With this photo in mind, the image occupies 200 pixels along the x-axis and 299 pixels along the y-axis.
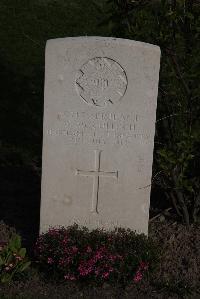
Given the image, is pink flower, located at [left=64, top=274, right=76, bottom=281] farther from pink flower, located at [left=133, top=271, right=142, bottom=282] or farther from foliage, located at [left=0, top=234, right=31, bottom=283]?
pink flower, located at [left=133, top=271, right=142, bottom=282]

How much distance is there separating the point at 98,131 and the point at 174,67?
3.14 ft

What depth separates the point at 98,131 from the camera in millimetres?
5117

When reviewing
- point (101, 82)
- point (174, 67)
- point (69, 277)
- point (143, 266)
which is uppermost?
point (174, 67)

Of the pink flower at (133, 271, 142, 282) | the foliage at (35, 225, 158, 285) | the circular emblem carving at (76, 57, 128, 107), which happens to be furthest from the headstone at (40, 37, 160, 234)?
the pink flower at (133, 271, 142, 282)

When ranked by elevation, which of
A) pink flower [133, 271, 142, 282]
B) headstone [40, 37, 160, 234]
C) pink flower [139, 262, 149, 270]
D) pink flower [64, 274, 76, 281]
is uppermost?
headstone [40, 37, 160, 234]

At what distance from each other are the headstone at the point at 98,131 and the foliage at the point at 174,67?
1.45ft

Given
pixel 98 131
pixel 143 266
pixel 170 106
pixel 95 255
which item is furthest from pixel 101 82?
pixel 143 266

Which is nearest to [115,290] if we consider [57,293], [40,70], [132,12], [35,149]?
[57,293]

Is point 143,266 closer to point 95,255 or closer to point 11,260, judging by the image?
point 95,255

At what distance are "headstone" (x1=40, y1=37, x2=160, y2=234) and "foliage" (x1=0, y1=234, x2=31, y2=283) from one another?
17.5 inches

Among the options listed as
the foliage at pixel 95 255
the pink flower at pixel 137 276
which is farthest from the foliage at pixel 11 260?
the pink flower at pixel 137 276

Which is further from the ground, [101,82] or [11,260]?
[101,82]

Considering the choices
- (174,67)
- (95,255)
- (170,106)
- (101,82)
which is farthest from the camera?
(170,106)

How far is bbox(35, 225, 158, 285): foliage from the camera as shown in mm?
4918
